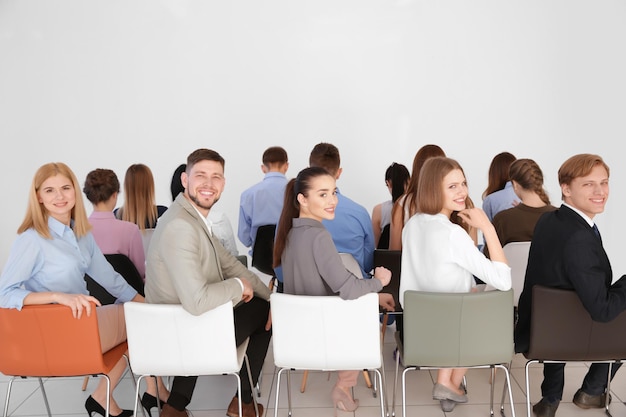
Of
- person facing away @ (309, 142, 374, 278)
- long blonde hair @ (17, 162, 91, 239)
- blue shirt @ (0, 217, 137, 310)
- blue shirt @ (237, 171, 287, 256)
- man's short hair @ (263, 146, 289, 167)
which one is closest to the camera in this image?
blue shirt @ (0, 217, 137, 310)

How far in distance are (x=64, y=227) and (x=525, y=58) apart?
5.25 metres

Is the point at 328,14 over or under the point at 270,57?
over

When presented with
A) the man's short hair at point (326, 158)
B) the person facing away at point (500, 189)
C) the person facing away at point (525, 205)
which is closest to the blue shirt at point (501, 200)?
the person facing away at point (500, 189)

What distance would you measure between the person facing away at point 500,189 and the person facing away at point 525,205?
1.56 feet

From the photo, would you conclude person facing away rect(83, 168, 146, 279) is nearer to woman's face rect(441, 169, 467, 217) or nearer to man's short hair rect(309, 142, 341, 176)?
man's short hair rect(309, 142, 341, 176)

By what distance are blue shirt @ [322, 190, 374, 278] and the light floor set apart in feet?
2.61

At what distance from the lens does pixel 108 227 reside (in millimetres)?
3107

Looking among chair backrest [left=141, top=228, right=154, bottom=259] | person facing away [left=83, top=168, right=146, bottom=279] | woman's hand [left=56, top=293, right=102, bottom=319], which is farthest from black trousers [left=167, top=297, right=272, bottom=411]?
chair backrest [left=141, top=228, right=154, bottom=259]

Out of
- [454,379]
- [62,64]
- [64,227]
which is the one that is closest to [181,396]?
[64,227]

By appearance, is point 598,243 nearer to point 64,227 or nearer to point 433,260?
point 433,260

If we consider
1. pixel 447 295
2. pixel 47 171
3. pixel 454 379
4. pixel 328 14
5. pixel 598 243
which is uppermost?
pixel 328 14

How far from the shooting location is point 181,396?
2.52 metres

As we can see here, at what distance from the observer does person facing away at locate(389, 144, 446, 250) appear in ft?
10.1

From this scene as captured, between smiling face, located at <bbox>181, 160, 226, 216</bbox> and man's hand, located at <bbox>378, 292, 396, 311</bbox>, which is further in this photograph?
man's hand, located at <bbox>378, 292, 396, 311</bbox>
